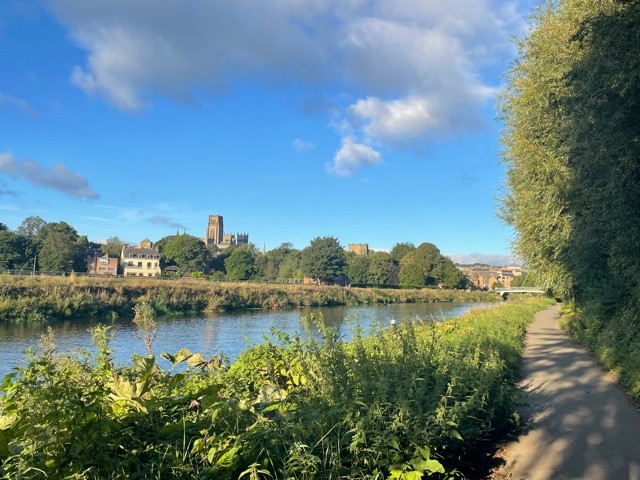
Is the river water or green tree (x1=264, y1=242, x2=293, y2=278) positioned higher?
green tree (x1=264, y1=242, x2=293, y2=278)

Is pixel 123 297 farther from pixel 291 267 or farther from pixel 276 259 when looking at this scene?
pixel 276 259

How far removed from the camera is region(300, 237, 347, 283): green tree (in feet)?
335

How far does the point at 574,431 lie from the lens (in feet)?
20.8

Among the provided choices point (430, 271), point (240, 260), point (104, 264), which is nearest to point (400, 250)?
point (430, 271)

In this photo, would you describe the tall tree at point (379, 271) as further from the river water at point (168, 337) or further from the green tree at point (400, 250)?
the river water at point (168, 337)

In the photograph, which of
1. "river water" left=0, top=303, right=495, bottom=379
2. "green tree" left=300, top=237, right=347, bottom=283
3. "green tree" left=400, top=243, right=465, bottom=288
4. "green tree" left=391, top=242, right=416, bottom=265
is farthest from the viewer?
"green tree" left=391, top=242, right=416, bottom=265

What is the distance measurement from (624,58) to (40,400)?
9018mm

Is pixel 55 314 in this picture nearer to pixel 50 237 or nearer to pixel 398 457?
pixel 398 457

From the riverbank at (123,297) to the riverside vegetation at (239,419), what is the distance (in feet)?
82.7

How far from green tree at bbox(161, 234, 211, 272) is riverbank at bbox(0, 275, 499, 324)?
42794mm

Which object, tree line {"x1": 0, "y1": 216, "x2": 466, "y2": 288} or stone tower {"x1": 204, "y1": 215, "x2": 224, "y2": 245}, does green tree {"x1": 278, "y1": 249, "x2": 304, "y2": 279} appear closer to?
tree line {"x1": 0, "y1": 216, "x2": 466, "y2": 288}

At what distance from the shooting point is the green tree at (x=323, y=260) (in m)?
102

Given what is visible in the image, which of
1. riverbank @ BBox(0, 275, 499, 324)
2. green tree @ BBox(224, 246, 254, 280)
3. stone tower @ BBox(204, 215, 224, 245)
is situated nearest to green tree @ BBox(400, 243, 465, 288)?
green tree @ BBox(224, 246, 254, 280)

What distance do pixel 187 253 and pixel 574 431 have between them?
93.2m
